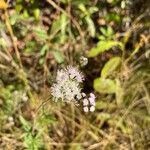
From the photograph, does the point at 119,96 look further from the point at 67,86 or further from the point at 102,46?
the point at 67,86

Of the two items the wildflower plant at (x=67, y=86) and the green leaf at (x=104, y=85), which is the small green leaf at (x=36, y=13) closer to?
the green leaf at (x=104, y=85)

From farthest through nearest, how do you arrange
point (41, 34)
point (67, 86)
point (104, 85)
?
1. point (104, 85)
2. point (41, 34)
3. point (67, 86)

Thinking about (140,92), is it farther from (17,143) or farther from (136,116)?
(17,143)

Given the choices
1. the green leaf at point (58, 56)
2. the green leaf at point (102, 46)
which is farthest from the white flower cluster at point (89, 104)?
the green leaf at point (102, 46)

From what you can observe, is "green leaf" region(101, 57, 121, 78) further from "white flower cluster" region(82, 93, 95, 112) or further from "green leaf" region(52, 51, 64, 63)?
"white flower cluster" region(82, 93, 95, 112)

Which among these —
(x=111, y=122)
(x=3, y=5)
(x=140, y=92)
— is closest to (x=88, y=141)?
(x=111, y=122)

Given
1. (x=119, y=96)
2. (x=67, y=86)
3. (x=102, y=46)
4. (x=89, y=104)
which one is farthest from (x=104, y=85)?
(x=67, y=86)
